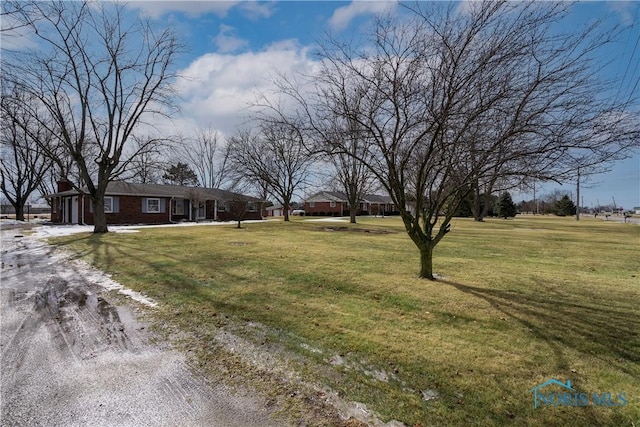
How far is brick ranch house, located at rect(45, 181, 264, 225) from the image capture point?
24.4 m

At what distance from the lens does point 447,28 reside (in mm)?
5043

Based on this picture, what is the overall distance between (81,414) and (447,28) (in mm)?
6256

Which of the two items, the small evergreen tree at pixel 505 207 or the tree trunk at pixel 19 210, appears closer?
the tree trunk at pixel 19 210

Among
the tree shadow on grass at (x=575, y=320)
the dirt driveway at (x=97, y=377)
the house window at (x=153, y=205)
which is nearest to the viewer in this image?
the dirt driveway at (x=97, y=377)

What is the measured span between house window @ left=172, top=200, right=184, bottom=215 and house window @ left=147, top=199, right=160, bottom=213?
2021 mm

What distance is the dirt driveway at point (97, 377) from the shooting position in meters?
2.44

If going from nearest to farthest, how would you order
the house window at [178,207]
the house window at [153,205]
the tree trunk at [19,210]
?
1. the house window at [153,205]
2. the house window at [178,207]
3. the tree trunk at [19,210]

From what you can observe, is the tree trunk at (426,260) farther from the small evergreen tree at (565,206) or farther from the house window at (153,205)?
the small evergreen tree at (565,206)

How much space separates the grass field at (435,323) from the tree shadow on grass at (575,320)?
2 centimetres

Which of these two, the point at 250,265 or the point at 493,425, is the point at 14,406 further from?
the point at 250,265

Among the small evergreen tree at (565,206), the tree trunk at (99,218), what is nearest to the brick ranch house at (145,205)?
the tree trunk at (99,218)

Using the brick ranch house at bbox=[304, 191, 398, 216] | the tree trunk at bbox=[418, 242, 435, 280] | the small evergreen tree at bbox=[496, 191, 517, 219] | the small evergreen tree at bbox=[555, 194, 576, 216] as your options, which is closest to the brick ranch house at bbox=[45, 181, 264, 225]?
the brick ranch house at bbox=[304, 191, 398, 216]

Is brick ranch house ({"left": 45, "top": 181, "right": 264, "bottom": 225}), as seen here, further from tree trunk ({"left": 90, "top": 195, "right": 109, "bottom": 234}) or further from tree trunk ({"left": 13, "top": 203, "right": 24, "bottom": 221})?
tree trunk ({"left": 90, "top": 195, "right": 109, "bottom": 234})

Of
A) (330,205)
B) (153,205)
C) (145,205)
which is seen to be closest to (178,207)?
(153,205)
